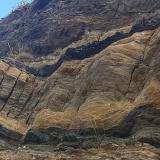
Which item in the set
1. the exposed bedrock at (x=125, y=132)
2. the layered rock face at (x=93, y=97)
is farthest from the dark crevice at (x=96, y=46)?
the exposed bedrock at (x=125, y=132)

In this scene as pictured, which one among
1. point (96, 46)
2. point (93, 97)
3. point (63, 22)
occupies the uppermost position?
point (63, 22)

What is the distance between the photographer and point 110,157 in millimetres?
49812

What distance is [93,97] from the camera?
68438 millimetres

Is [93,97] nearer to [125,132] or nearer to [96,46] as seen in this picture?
[125,132]

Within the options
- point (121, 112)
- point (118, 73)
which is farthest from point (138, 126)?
point (118, 73)

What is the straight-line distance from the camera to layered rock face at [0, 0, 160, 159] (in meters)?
56.0

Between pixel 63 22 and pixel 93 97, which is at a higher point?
pixel 63 22

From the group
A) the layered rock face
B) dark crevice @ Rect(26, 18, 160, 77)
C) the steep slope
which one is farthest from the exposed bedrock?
the steep slope

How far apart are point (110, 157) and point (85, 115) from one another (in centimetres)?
1535

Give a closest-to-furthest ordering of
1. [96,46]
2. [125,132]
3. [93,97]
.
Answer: [125,132], [93,97], [96,46]

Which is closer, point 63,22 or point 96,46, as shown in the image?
point 96,46

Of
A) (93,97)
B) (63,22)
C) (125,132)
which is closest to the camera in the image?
(125,132)

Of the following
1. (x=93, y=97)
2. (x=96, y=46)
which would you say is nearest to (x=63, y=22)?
(x=96, y=46)

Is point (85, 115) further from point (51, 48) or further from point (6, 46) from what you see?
point (6, 46)
